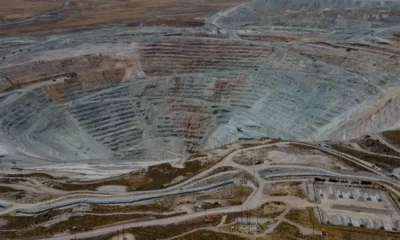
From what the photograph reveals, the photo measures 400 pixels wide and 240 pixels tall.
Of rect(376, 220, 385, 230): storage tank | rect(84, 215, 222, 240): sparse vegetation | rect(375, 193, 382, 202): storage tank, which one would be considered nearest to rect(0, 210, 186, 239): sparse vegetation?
rect(84, 215, 222, 240): sparse vegetation

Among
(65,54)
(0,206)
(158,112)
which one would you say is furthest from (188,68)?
(0,206)

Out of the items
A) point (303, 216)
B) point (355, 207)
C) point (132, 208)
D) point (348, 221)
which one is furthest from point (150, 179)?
point (355, 207)

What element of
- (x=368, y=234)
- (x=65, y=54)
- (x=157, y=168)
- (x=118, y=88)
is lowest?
(x=368, y=234)

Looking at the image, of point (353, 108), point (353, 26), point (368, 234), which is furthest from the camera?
point (353, 26)

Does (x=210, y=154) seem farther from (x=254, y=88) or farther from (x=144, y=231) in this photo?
(x=254, y=88)

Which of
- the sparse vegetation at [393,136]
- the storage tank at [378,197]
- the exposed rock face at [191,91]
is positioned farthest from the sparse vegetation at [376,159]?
the exposed rock face at [191,91]

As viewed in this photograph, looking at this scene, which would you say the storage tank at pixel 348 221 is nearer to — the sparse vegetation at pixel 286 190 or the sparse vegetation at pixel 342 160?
the sparse vegetation at pixel 286 190

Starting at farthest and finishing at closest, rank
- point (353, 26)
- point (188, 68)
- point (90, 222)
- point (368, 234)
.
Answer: point (353, 26) → point (188, 68) → point (90, 222) → point (368, 234)
